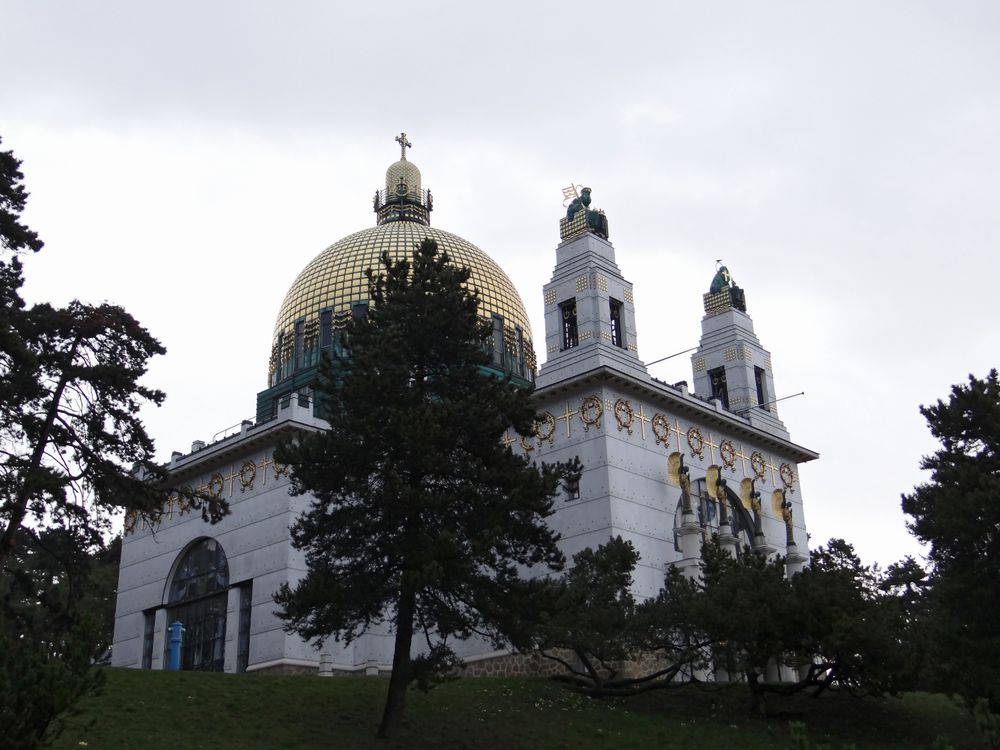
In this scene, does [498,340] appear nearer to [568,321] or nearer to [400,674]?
[568,321]

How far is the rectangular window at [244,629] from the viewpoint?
122 feet

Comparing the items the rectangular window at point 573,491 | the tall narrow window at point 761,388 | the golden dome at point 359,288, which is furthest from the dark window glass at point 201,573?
the tall narrow window at point 761,388

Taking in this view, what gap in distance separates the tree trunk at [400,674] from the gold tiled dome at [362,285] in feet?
74.8

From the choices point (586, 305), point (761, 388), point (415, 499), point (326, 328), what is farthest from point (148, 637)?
point (761, 388)

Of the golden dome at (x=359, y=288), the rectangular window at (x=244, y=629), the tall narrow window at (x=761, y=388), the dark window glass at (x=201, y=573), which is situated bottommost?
the rectangular window at (x=244, y=629)

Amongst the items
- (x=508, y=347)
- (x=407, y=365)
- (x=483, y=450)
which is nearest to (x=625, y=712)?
(x=483, y=450)

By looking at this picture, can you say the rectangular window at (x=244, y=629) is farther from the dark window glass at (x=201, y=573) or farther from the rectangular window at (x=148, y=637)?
the rectangular window at (x=148, y=637)

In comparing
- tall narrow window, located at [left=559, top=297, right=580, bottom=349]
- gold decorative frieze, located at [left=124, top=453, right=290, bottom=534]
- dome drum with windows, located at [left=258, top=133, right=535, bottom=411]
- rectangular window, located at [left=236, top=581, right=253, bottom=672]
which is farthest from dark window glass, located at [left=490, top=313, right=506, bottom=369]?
rectangular window, located at [left=236, top=581, right=253, bottom=672]

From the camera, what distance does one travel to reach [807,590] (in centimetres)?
2578

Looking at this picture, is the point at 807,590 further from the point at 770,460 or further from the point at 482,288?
the point at 482,288

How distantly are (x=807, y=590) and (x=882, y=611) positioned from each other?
2388 millimetres

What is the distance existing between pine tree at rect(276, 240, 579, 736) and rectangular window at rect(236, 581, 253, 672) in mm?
15233

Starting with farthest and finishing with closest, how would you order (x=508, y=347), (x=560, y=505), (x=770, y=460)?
(x=508, y=347) → (x=770, y=460) → (x=560, y=505)

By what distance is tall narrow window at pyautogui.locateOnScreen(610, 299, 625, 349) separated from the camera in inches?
1453
